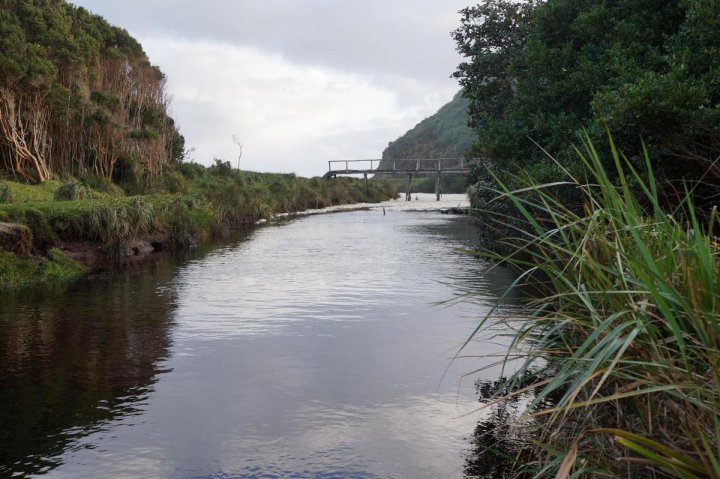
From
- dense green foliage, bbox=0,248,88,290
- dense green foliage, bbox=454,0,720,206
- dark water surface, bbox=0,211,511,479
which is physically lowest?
dark water surface, bbox=0,211,511,479

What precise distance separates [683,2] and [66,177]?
3179 centimetres

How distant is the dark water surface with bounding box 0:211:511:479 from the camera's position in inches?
297

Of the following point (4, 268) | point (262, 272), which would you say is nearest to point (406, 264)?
point (262, 272)

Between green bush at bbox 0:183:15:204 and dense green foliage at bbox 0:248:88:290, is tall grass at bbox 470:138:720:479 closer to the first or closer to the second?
dense green foliage at bbox 0:248:88:290

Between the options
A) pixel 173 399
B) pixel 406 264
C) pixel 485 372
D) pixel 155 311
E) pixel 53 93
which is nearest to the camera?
pixel 173 399

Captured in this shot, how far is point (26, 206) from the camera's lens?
73.4 feet

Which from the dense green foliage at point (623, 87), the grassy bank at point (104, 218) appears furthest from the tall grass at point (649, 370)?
the grassy bank at point (104, 218)

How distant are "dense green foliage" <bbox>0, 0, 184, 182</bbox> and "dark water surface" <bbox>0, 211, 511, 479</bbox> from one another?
16.4 m

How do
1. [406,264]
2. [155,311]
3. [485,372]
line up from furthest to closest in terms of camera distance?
[406,264] < [155,311] < [485,372]

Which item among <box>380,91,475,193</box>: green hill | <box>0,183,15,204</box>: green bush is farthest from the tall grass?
<box>380,91,475,193</box>: green hill

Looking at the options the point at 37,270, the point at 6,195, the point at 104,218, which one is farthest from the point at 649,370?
the point at 6,195

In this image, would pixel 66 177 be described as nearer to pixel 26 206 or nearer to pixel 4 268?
pixel 26 206

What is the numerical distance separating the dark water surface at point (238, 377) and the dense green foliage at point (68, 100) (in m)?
16.4

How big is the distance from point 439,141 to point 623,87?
441ft
